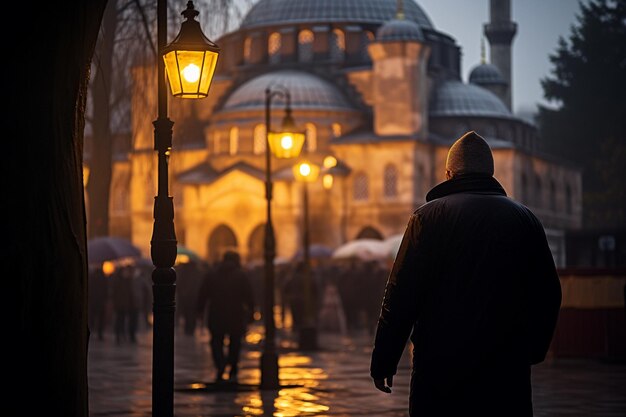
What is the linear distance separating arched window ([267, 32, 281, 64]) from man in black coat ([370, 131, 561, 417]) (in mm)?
90680

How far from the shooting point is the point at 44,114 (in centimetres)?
728

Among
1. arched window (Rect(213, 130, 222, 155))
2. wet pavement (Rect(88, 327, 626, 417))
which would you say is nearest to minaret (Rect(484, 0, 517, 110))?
arched window (Rect(213, 130, 222, 155))

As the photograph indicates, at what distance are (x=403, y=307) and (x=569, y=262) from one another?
89.0 feet

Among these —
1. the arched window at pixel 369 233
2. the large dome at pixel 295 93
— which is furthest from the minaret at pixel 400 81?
the arched window at pixel 369 233

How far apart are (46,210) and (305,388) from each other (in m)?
12.6

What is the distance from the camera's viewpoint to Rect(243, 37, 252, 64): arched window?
99438 mm

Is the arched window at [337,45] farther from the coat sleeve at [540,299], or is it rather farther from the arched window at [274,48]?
the coat sleeve at [540,299]

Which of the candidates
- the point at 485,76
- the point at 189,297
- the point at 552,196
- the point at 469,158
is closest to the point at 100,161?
the point at 189,297

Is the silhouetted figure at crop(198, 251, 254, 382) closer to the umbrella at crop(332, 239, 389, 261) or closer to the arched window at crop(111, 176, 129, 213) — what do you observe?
the umbrella at crop(332, 239, 389, 261)

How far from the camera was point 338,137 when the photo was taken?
286 ft

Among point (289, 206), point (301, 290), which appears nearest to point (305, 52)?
point (289, 206)

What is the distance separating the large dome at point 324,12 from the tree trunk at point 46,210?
Result: 296 ft

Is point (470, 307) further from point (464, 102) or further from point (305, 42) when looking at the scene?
point (305, 42)

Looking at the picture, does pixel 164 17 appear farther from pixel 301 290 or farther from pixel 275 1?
pixel 275 1
